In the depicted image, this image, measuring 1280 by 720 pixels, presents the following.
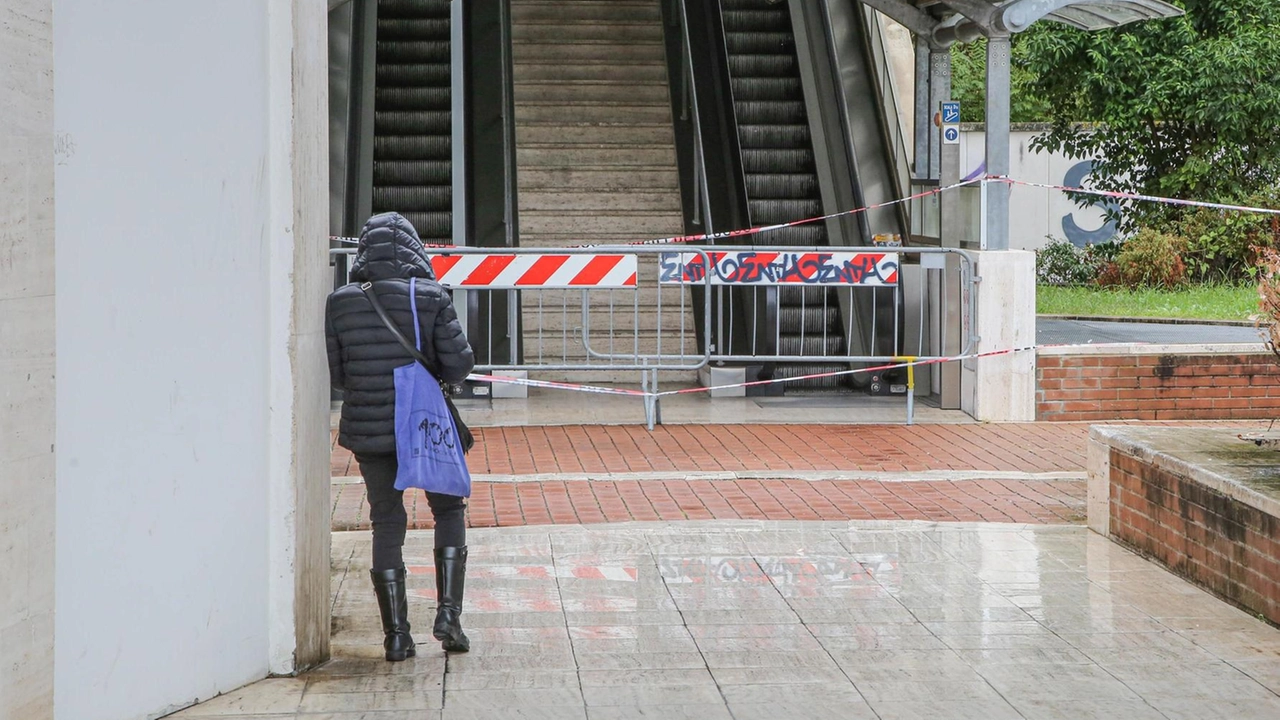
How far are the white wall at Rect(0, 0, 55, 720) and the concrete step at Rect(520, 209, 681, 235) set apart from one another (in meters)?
11.4

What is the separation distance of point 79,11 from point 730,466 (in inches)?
232

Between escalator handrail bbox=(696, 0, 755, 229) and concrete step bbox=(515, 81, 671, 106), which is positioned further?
concrete step bbox=(515, 81, 671, 106)

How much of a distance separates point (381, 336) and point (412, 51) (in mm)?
12977

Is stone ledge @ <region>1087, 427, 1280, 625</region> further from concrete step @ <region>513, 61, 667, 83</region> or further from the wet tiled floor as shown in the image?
concrete step @ <region>513, 61, 667, 83</region>

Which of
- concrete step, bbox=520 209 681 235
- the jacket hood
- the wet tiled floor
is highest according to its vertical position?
concrete step, bbox=520 209 681 235

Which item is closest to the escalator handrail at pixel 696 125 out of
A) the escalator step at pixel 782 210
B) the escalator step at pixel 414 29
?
the escalator step at pixel 782 210

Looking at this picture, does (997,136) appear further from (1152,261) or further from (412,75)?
(1152,261)

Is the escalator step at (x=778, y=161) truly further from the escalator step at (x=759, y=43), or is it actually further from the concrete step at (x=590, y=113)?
the concrete step at (x=590, y=113)

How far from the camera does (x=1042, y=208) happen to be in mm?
24828

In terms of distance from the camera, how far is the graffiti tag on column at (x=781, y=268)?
11336 millimetres

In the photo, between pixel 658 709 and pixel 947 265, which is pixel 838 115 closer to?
pixel 947 265

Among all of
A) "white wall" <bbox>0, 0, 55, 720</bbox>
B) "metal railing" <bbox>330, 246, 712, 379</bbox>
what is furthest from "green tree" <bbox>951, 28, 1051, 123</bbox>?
"white wall" <bbox>0, 0, 55, 720</bbox>

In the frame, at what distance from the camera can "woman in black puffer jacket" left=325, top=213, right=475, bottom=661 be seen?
5488 mm

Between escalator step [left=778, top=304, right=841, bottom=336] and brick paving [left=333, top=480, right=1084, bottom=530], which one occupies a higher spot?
escalator step [left=778, top=304, right=841, bottom=336]
